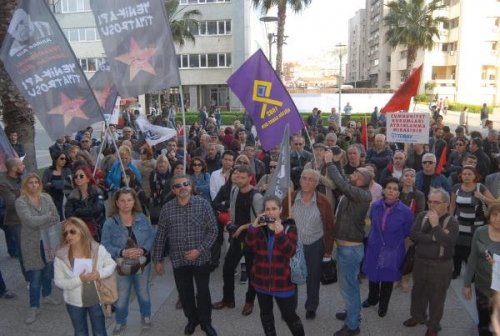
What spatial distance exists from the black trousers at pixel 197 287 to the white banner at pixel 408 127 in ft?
17.5

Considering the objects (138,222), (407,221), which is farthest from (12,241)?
(407,221)

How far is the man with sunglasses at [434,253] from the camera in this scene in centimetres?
459

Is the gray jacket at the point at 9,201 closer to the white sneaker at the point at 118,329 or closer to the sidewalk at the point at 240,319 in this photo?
the sidewalk at the point at 240,319

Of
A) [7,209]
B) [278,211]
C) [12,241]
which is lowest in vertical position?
[12,241]

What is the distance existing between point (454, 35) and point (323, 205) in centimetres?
5241

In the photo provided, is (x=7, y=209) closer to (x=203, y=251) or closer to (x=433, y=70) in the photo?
(x=203, y=251)

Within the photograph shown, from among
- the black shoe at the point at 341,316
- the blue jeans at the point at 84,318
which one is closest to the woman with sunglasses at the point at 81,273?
the blue jeans at the point at 84,318

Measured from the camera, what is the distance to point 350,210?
4797 mm

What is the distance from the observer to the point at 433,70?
174 ft

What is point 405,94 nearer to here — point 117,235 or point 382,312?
point 382,312

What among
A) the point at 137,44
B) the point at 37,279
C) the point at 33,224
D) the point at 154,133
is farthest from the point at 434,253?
the point at 154,133

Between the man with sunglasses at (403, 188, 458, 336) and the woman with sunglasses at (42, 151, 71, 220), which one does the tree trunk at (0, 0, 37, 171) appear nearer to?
the woman with sunglasses at (42, 151, 71, 220)

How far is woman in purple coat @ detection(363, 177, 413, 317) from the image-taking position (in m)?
4.96

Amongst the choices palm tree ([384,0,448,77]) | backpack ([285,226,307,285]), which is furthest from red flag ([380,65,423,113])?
palm tree ([384,0,448,77])
